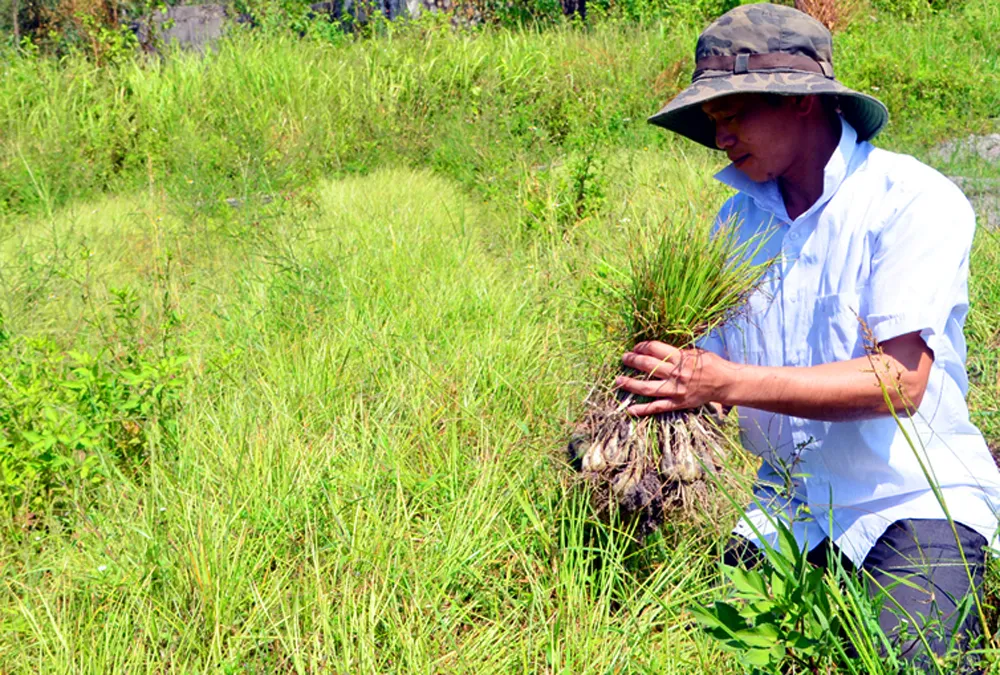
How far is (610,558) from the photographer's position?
2076 mm

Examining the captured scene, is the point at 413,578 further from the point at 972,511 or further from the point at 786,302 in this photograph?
the point at 972,511

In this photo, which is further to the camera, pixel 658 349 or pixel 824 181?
pixel 824 181

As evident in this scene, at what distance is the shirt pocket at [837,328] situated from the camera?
78.6 inches

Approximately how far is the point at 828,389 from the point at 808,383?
0.14 ft

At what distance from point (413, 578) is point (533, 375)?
1014 millimetres

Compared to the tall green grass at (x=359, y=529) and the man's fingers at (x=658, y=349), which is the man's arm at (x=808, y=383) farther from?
the tall green grass at (x=359, y=529)

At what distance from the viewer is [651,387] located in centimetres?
194

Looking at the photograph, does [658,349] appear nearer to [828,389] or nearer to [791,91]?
[828,389]

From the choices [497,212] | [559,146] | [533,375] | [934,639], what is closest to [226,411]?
[533,375]

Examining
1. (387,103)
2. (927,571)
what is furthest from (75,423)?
(387,103)

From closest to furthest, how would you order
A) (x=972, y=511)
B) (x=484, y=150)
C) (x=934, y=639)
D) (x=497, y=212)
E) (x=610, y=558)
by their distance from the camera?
(x=934, y=639) → (x=972, y=511) → (x=610, y=558) → (x=497, y=212) → (x=484, y=150)

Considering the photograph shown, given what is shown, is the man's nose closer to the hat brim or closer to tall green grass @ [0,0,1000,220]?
the hat brim

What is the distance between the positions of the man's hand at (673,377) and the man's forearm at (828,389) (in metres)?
0.04

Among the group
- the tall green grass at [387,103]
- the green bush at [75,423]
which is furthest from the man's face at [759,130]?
the tall green grass at [387,103]
